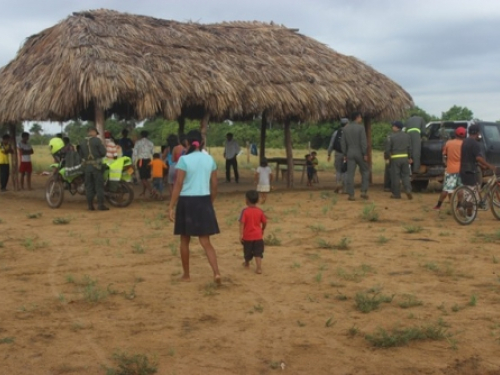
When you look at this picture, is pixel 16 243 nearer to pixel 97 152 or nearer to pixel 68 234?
pixel 68 234

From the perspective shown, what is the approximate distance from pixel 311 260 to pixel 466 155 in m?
3.88

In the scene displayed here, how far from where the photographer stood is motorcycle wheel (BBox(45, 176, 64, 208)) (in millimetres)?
14891

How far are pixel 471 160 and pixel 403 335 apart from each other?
649 centimetres

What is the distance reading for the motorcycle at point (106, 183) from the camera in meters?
14.5

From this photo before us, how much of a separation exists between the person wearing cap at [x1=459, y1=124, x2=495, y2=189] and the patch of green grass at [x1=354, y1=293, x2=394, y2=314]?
17.2 ft

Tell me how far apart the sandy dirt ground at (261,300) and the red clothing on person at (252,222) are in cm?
44

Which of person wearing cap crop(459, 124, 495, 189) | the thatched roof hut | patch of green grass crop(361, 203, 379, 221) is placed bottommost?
patch of green grass crop(361, 203, 379, 221)

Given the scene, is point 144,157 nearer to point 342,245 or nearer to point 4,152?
point 4,152

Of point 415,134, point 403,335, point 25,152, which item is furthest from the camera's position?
point 25,152

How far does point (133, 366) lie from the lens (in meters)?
5.03

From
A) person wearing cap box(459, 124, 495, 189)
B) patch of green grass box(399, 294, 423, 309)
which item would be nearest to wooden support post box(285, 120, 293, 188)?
person wearing cap box(459, 124, 495, 189)

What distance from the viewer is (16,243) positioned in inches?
416

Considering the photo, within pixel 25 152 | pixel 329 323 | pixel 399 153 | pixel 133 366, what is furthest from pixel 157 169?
pixel 133 366

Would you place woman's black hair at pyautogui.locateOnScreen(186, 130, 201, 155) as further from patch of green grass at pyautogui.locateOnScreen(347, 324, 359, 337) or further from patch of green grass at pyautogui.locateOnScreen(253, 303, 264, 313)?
patch of green grass at pyautogui.locateOnScreen(347, 324, 359, 337)
